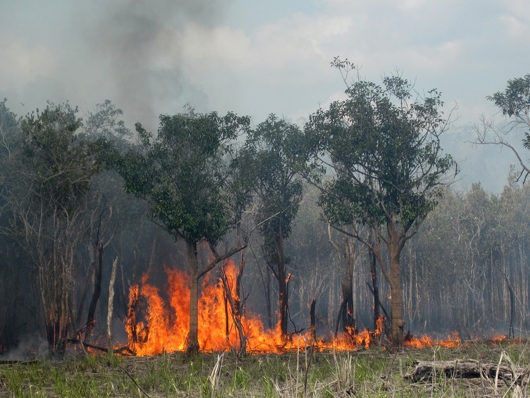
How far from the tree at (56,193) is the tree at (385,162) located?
38.2 ft

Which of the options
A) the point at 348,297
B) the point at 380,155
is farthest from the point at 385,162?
the point at 348,297

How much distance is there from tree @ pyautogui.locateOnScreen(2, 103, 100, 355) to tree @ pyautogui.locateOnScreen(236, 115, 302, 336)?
9.51m

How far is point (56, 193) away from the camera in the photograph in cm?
2875

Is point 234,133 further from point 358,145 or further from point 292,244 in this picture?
point 292,244

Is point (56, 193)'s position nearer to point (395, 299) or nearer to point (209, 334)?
point (209, 334)

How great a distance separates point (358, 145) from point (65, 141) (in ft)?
46.6

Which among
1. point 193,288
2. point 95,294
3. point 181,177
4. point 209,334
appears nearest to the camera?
point 181,177

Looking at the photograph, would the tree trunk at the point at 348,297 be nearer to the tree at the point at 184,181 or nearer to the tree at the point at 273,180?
the tree at the point at 273,180

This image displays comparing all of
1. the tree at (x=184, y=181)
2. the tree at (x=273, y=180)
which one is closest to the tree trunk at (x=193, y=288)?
the tree at (x=184, y=181)

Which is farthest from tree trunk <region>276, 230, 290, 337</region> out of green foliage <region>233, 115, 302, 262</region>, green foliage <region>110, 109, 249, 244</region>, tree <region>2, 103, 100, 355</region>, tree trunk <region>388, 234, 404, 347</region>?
tree <region>2, 103, 100, 355</region>

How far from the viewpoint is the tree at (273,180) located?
115 feet

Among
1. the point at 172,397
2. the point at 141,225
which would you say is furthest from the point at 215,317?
the point at 172,397

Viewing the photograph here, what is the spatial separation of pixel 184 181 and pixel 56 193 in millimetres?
→ 6136

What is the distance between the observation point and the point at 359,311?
215 feet
